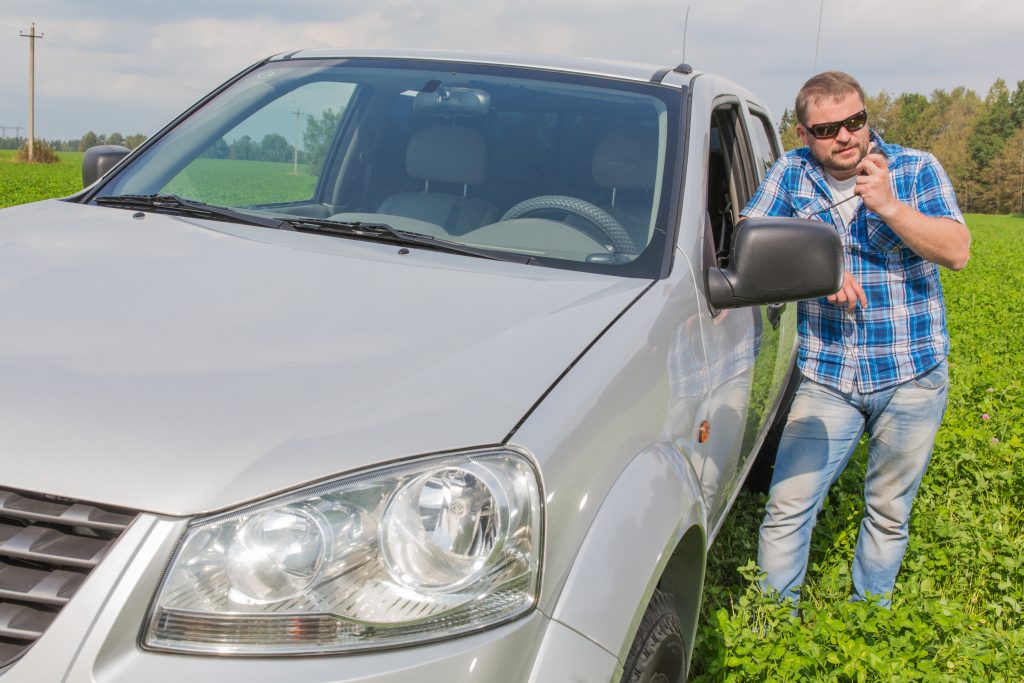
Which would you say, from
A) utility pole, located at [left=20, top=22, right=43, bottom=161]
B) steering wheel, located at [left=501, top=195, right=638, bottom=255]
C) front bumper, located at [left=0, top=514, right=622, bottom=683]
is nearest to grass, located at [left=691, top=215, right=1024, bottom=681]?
steering wheel, located at [left=501, top=195, right=638, bottom=255]

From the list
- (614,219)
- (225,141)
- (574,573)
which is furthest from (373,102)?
(574,573)

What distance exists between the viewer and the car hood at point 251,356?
1559 mm

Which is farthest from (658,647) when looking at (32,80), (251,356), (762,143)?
(32,80)

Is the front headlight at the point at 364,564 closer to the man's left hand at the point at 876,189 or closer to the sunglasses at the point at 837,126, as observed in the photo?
the man's left hand at the point at 876,189

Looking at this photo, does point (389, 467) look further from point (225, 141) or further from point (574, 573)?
point (225, 141)

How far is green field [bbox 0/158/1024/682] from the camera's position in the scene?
3.04 metres

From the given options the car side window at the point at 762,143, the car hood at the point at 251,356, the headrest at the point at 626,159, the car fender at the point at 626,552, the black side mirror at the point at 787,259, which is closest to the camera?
the car hood at the point at 251,356

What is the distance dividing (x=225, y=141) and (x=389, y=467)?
7.29 feet

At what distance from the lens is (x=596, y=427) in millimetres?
1894

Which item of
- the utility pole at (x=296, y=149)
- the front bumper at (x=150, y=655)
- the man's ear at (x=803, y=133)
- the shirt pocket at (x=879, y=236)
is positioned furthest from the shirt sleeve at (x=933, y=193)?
the front bumper at (x=150, y=655)

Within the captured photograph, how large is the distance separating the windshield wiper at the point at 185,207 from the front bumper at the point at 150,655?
4.94ft

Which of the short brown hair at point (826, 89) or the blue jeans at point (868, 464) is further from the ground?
the short brown hair at point (826, 89)

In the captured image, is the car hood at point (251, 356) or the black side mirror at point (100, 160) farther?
the black side mirror at point (100, 160)

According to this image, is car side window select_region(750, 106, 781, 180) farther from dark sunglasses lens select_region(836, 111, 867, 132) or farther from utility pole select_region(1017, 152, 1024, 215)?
utility pole select_region(1017, 152, 1024, 215)
